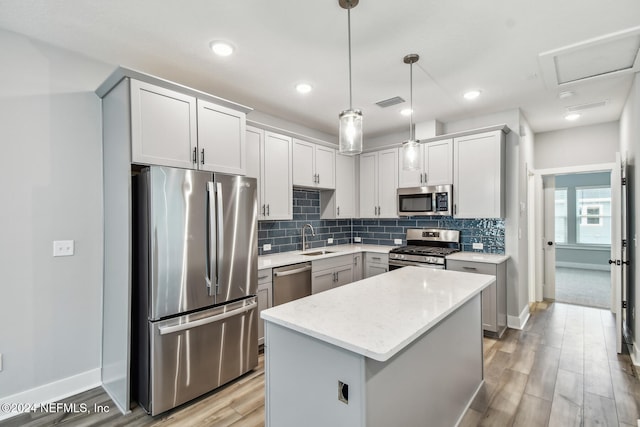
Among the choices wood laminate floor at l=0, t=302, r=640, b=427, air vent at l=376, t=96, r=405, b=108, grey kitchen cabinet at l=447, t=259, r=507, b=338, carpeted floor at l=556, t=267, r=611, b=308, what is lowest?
carpeted floor at l=556, t=267, r=611, b=308

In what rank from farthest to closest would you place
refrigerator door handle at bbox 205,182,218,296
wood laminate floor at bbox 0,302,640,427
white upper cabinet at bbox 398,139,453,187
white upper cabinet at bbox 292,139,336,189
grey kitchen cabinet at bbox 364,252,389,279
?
grey kitchen cabinet at bbox 364,252,389,279 → white upper cabinet at bbox 398,139,453,187 → white upper cabinet at bbox 292,139,336,189 → refrigerator door handle at bbox 205,182,218,296 → wood laminate floor at bbox 0,302,640,427

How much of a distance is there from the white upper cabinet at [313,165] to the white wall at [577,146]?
3335 millimetres

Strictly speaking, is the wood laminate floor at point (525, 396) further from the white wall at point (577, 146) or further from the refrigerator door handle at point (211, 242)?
the white wall at point (577, 146)

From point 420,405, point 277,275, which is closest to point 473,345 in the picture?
point 420,405

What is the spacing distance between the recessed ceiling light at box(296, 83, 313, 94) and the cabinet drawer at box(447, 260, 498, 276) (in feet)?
8.22

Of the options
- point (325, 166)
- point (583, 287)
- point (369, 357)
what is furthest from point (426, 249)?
point (583, 287)

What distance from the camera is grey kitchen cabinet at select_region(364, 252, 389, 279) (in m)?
4.21

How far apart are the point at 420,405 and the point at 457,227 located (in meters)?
3.09

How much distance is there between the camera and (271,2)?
6.16 ft

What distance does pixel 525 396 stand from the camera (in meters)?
2.41

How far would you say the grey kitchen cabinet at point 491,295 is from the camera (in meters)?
3.44

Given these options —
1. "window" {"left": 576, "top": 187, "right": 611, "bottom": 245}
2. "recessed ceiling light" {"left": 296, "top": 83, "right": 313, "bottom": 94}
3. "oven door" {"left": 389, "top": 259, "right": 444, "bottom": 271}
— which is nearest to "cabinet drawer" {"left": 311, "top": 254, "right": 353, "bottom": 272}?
"oven door" {"left": 389, "top": 259, "right": 444, "bottom": 271}

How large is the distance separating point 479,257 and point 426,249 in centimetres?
67

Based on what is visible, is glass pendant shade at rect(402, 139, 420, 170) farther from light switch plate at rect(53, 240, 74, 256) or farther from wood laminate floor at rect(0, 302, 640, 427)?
light switch plate at rect(53, 240, 74, 256)
